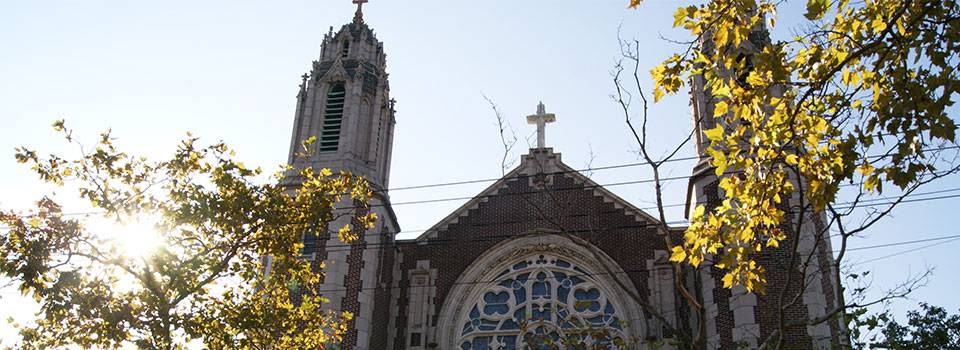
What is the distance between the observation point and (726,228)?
26.8ft

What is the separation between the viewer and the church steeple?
78.1ft

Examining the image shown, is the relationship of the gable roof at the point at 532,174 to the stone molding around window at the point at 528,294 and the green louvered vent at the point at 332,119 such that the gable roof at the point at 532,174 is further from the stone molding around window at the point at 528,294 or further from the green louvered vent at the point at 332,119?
the green louvered vent at the point at 332,119

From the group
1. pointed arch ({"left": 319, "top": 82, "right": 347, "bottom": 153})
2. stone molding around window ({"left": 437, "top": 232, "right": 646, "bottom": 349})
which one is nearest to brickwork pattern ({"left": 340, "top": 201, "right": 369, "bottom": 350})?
stone molding around window ({"left": 437, "top": 232, "right": 646, "bottom": 349})

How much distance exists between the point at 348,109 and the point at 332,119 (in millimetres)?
617

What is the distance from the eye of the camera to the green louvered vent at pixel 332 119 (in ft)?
79.9

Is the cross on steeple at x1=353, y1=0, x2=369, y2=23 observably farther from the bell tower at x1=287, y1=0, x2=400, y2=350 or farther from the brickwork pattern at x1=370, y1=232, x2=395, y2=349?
the brickwork pattern at x1=370, y1=232, x2=395, y2=349

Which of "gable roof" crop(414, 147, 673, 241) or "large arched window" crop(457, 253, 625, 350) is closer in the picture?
"large arched window" crop(457, 253, 625, 350)

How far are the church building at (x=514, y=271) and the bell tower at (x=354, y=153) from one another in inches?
1.7

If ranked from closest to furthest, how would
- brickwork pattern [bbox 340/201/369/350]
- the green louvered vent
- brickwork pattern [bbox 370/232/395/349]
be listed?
brickwork pattern [bbox 340/201/369/350], brickwork pattern [bbox 370/232/395/349], the green louvered vent

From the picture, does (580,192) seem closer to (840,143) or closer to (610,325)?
(610,325)

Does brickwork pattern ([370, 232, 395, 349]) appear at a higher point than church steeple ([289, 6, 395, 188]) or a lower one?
lower

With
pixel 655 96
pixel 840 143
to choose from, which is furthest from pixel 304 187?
pixel 840 143

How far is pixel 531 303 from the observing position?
2070cm

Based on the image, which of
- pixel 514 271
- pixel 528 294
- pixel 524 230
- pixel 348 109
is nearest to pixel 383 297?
pixel 514 271
